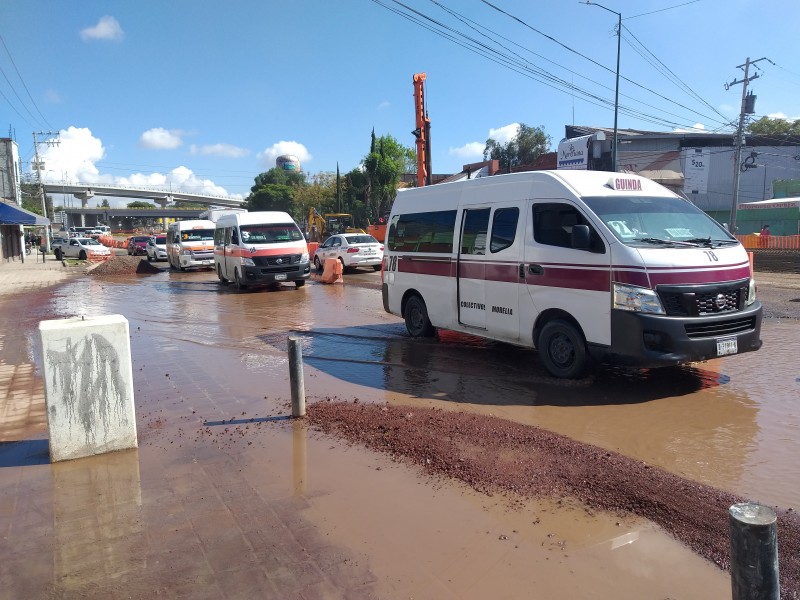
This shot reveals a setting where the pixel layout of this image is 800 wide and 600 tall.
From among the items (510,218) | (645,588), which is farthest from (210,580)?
(510,218)

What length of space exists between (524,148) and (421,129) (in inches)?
1577

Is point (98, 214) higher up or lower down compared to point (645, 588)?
higher up

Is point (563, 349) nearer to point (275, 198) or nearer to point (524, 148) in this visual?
point (524, 148)

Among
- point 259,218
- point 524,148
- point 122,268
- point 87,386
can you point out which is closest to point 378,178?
point 524,148

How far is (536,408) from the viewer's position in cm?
614

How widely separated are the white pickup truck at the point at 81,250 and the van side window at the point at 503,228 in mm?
35734

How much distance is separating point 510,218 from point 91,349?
4.97m

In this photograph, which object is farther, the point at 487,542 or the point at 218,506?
the point at 218,506

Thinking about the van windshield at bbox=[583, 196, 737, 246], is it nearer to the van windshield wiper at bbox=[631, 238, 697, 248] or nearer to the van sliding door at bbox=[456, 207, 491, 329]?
the van windshield wiper at bbox=[631, 238, 697, 248]

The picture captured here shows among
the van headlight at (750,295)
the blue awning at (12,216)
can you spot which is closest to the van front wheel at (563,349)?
the van headlight at (750,295)

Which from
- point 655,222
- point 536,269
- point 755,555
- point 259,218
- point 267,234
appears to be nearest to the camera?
point 755,555

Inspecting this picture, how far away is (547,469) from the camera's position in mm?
4480

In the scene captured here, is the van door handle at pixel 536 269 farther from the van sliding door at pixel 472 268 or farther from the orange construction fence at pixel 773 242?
the orange construction fence at pixel 773 242

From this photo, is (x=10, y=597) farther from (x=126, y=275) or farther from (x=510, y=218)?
(x=126, y=275)
